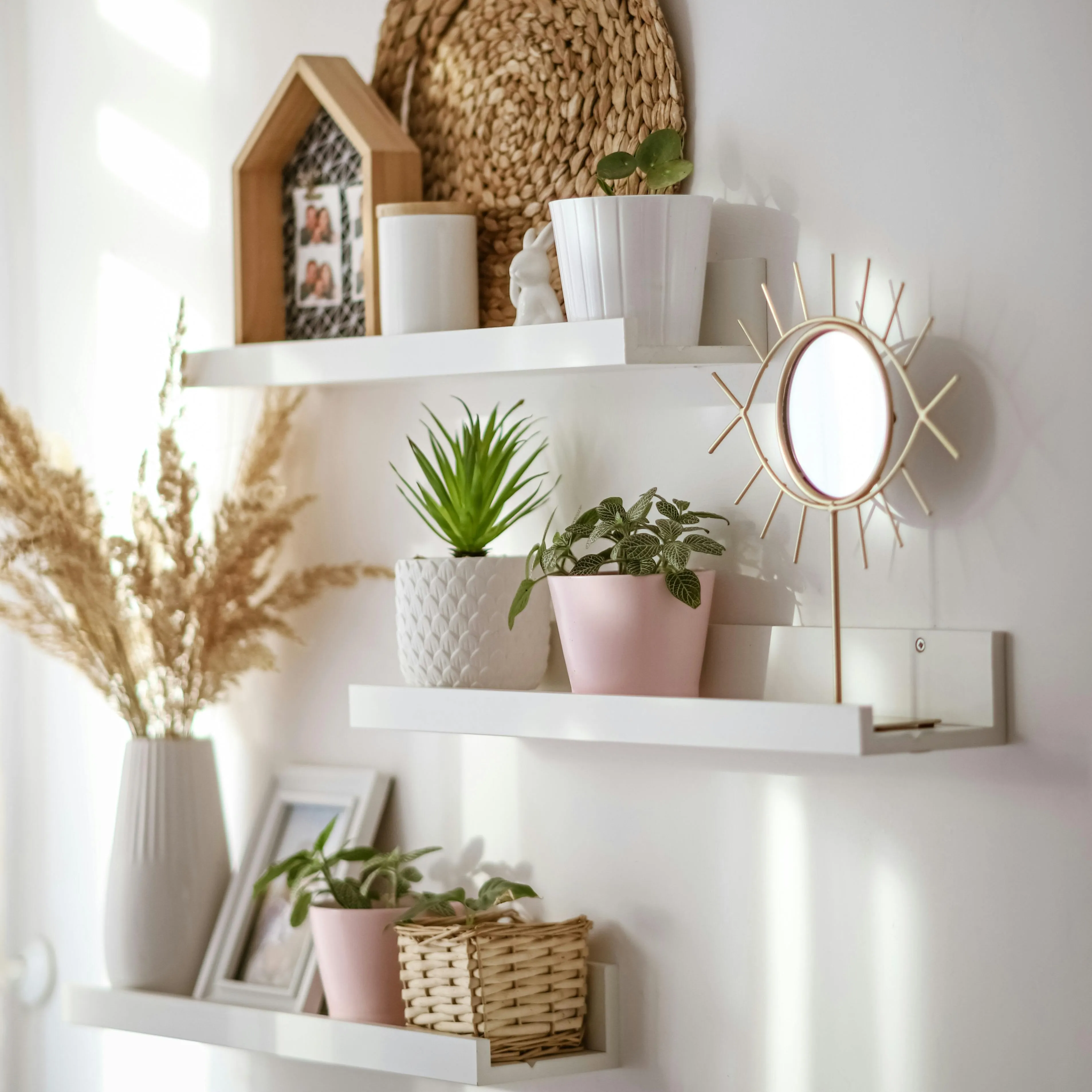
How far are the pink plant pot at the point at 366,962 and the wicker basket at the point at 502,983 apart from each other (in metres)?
0.05

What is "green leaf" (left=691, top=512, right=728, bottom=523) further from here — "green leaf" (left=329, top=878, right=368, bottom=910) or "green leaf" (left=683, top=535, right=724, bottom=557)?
"green leaf" (left=329, top=878, right=368, bottom=910)

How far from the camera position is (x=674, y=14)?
1387mm

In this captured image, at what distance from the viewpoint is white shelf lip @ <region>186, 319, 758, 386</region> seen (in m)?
1.27

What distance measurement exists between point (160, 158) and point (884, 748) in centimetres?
112

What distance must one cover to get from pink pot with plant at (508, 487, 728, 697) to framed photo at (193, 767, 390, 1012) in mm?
381

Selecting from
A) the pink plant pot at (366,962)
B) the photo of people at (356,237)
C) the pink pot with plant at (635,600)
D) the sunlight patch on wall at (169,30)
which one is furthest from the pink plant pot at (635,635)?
the sunlight patch on wall at (169,30)

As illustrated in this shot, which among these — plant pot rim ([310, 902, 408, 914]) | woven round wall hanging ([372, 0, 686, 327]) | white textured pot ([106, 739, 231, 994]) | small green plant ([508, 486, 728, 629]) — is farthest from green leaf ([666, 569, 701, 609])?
white textured pot ([106, 739, 231, 994])

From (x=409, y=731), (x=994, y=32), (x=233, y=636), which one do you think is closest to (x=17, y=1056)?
(x=233, y=636)

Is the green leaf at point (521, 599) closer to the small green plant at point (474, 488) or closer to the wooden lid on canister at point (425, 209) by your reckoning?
the small green plant at point (474, 488)

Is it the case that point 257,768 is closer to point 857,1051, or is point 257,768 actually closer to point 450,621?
point 450,621

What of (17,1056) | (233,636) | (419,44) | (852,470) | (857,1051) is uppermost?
(419,44)

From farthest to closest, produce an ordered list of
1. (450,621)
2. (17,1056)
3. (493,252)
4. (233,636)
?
1. (17,1056)
2. (233,636)
3. (493,252)
4. (450,621)

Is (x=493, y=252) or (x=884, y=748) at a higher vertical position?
(x=493, y=252)

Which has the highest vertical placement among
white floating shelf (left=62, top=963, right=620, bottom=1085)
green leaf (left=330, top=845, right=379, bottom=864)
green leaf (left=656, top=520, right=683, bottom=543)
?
green leaf (left=656, top=520, right=683, bottom=543)
